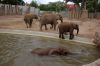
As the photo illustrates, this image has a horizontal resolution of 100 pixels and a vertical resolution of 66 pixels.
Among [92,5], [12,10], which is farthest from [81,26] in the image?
[92,5]

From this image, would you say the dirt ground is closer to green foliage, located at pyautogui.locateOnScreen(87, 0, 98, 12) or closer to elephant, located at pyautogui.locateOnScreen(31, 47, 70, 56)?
elephant, located at pyautogui.locateOnScreen(31, 47, 70, 56)

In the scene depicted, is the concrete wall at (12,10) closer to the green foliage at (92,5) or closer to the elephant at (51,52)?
the green foliage at (92,5)

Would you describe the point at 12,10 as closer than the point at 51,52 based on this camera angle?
No

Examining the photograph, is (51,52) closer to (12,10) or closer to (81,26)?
(81,26)

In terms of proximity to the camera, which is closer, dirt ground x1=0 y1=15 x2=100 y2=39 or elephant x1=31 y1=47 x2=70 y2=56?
elephant x1=31 y1=47 x2=70 y2=56

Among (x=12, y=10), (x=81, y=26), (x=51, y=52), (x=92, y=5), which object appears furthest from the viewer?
(x=92, y=5)

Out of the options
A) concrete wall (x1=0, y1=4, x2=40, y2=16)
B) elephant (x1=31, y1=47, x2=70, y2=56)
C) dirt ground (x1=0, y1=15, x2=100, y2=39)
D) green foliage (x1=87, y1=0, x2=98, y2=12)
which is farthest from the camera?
green foliage (x1=87, y1=0, x2=98, y2=12)

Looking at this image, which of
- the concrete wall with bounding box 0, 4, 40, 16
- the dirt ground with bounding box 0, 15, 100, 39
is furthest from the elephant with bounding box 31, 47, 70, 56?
the concrete wall with bounding box 0, 4, 40, 16

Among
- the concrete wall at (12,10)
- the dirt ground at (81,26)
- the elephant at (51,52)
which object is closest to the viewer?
the elephant at (51,52)

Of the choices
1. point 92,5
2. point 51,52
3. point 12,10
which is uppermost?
point 92,5

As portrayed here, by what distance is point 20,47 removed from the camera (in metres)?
15.6

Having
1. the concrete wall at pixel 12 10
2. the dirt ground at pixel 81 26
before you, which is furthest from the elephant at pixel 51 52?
the concrete wall at pixel 12 10

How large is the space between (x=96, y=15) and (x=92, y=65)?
1508 inches

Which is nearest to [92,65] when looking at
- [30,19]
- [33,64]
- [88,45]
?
[33,64]
